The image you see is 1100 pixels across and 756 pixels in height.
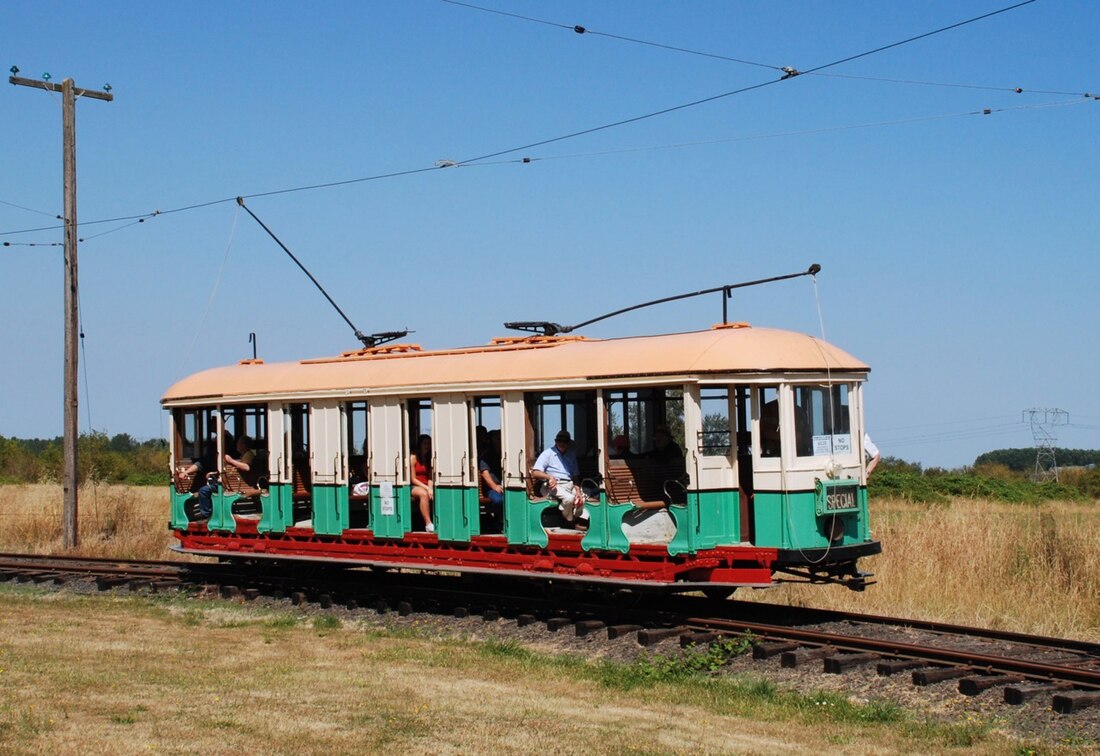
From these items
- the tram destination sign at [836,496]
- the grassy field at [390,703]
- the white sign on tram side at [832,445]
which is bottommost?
the grassy field at [390,703]

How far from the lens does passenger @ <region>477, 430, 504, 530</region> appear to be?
15.9m

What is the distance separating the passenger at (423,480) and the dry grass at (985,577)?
437 centimetres

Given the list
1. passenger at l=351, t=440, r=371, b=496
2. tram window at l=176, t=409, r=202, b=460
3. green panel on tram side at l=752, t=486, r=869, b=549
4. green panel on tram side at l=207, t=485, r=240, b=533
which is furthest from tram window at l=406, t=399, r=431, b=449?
green panel on tram side at l=752, t=486, r=869, b=549

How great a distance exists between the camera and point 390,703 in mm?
10367

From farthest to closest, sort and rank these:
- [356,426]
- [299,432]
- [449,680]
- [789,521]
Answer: [299,432], [356,426], [789,521], [449,680]

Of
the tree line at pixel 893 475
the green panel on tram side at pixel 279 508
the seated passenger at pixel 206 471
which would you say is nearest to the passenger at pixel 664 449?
the green panel on tram side at pixel 279 508

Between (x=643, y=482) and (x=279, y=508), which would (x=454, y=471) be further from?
(x=279, y=508)

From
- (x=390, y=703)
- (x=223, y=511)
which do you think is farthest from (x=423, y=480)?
(x=390, y=703)

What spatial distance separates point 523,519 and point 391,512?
230cm

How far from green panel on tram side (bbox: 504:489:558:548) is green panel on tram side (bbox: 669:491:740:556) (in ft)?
6.55

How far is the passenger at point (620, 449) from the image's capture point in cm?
1465

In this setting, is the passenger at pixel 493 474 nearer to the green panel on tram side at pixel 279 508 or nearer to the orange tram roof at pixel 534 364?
the orange tram roof at pixel 534 364

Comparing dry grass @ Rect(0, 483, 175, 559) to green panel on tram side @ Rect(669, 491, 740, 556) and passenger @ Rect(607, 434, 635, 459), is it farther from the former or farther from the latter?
green panel on tram side @ Rect(669, 491, 740, 556)

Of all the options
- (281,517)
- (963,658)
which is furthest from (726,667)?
(281,517)
